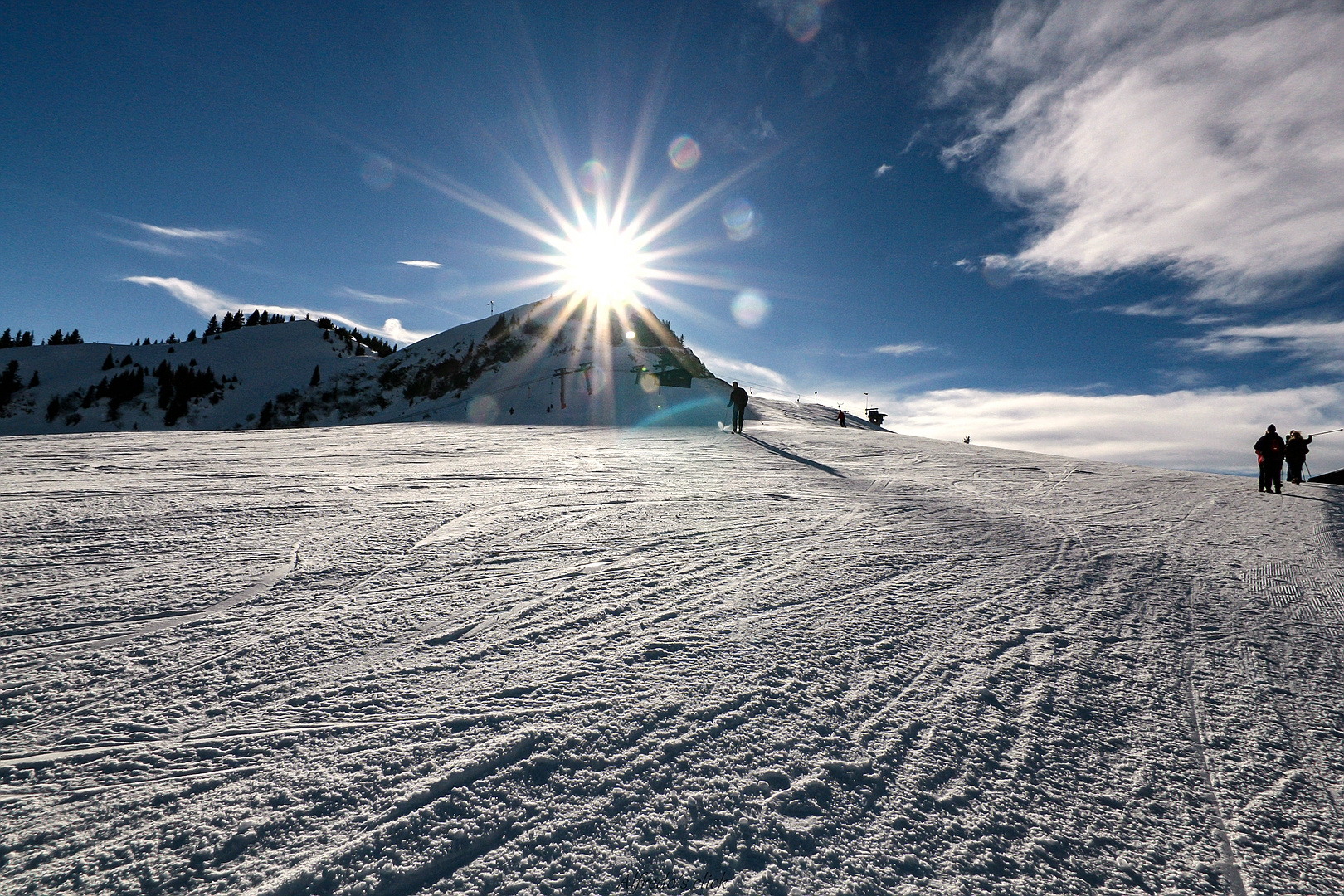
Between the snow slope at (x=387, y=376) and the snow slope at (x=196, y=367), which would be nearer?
the snow slope at (x=387, y=376)

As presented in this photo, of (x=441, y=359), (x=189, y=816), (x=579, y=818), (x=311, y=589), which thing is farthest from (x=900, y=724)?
(x=441, y=359)

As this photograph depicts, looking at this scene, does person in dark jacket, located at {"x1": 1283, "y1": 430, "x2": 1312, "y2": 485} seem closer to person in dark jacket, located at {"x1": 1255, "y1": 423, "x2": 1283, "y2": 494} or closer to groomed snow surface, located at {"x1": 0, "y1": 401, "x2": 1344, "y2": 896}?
person in dark jacket, located at {"x1": 1255, "y1": 423, "x2": 1283, "y2": 494}

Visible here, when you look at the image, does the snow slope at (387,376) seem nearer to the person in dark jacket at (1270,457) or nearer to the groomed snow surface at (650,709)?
the person in dark jacket at (1270,457)

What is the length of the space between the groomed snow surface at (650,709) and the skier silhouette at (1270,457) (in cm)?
639

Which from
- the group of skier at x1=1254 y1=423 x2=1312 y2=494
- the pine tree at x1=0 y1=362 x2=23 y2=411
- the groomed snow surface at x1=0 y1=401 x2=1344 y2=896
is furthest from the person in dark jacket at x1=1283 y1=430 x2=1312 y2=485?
the pine tree at x1=0 y1=362 x2=23 y2=411

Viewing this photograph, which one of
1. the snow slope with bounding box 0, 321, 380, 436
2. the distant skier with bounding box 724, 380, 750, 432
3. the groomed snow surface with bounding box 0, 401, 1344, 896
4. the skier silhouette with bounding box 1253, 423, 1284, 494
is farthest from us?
the snow slope with bounding box 0, 321, 380, 436

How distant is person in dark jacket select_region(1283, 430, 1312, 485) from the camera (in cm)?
1259

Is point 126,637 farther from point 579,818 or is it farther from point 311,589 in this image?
point 579,818

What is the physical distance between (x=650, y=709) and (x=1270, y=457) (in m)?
15.3

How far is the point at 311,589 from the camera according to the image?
13.5 feet

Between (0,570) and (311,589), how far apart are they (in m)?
2.53

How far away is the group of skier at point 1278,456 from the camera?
10.8 m

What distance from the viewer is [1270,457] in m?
11.1

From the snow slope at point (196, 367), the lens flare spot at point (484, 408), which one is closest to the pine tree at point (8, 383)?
the snow slope at point (196, 367)
